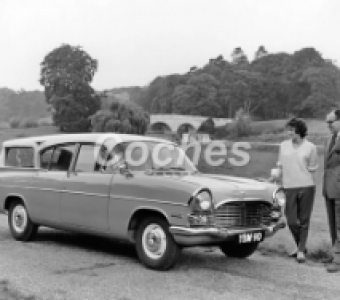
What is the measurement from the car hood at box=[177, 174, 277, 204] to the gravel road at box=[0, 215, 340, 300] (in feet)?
3.26

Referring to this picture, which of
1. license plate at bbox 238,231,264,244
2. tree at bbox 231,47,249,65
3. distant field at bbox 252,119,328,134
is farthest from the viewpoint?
tree at bbox 231,47,249,65

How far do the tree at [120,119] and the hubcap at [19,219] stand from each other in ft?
227

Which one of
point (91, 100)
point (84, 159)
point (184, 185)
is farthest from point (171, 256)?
point (91, 100)

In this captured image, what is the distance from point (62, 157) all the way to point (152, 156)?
5.91 feet

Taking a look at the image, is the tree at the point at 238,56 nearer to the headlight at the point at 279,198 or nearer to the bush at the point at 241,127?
the bush at the point at 241,127

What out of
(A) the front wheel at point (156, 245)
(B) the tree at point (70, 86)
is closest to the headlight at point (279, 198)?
(A) the front wheel at point (156, 245)

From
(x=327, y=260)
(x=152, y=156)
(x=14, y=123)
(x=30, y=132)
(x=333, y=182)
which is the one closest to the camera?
(x=333, y=182)

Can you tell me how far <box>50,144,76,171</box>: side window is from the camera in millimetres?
9023

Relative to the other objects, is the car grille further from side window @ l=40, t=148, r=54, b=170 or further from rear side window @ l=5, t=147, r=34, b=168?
rear side window @ l=5, t=147, r=34, b=168

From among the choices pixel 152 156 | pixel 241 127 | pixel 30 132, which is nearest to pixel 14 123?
pixel 30 132

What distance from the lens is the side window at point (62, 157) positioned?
9023mm

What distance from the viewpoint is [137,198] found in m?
7.45

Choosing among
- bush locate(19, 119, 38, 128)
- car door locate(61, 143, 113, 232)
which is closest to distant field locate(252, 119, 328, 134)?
bush locate(19, 119, 38, 128)

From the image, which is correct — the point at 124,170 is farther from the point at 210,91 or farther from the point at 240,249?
the point at 210,91
